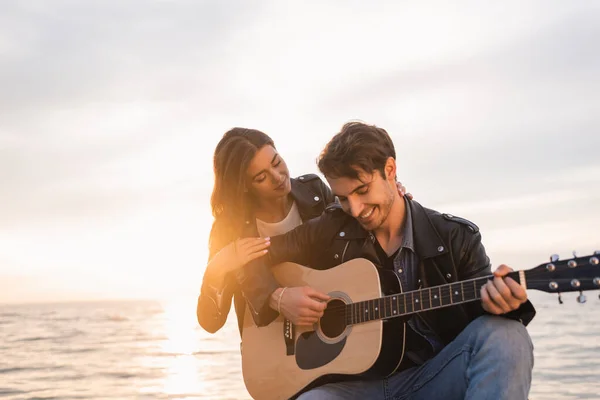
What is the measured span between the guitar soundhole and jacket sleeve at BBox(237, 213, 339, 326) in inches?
14.2

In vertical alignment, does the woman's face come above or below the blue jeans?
above

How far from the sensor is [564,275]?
2775 millimetres

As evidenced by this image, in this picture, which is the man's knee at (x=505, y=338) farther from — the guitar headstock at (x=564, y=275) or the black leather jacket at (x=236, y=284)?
the black leather jacket at (x=236, y=284)

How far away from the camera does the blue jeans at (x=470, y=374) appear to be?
2.80 metres

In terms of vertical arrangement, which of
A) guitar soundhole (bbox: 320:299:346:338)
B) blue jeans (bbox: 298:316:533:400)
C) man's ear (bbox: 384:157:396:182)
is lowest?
blue jeans (bbox: 298:316:533:400)

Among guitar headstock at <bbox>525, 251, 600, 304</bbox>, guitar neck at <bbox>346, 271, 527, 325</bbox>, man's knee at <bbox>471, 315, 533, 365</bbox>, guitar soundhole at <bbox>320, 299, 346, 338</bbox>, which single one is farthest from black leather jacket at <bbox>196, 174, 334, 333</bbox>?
guitar headstock at <bbox>525, 251, 600, 304</bbox>

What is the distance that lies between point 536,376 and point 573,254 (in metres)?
8.64

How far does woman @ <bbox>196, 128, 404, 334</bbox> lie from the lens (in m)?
4.25

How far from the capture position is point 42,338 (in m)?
20.8

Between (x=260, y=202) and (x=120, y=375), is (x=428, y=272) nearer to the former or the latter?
(x=260, y=202)

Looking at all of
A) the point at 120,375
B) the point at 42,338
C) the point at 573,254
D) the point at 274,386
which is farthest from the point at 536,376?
the point at 42,338

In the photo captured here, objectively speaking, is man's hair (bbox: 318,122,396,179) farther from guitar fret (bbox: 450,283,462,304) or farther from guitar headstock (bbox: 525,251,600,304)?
guitar headstock (bbox: 525,251,600,304)

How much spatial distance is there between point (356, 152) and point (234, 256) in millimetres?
1084

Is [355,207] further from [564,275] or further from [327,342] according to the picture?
[564,275]
